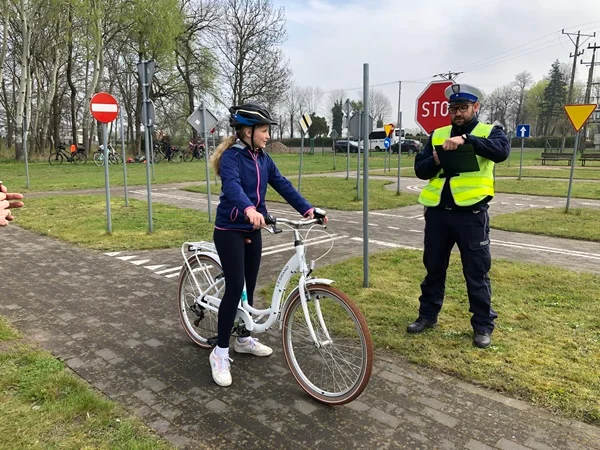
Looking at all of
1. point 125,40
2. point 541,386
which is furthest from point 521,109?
point 541,386

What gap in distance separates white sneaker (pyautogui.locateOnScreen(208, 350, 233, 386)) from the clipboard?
232 centimetres

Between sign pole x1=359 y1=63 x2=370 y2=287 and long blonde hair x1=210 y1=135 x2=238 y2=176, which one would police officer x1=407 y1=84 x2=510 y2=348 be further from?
long blonde hair x1=210 y1=135 x2=238 y2=176

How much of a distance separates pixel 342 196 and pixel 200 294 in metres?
10.9

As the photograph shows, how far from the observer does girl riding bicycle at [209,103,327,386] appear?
10.3 ft

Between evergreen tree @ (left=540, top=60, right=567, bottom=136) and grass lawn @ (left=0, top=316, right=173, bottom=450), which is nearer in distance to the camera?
grass lawn @ (left=0, top=316, right=173, bottom=450)

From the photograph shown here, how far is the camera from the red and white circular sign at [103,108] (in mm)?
7941

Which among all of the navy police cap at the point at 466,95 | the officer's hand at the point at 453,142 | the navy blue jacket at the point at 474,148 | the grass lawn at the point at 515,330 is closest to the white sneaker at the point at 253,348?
the grass lawn at the point at 515,330

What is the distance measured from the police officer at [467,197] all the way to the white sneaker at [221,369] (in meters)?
1.73

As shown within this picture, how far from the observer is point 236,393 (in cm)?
321

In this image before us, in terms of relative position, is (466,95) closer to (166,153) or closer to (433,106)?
(433,106)

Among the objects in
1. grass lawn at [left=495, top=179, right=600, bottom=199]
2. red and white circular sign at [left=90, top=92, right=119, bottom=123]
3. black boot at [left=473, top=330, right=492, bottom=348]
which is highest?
red and white circular sign at [left=90, top=92, right=119, bottom=123]

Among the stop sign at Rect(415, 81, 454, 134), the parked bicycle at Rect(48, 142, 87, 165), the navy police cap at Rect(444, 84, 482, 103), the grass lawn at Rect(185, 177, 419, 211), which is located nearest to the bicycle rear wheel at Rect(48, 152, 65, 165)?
the parked bicycle at Rect(48, 142, 87, 165)

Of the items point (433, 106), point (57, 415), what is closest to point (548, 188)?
point (433, 106)

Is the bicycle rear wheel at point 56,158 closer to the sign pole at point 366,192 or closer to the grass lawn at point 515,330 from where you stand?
the grass lawn at point 515,330
